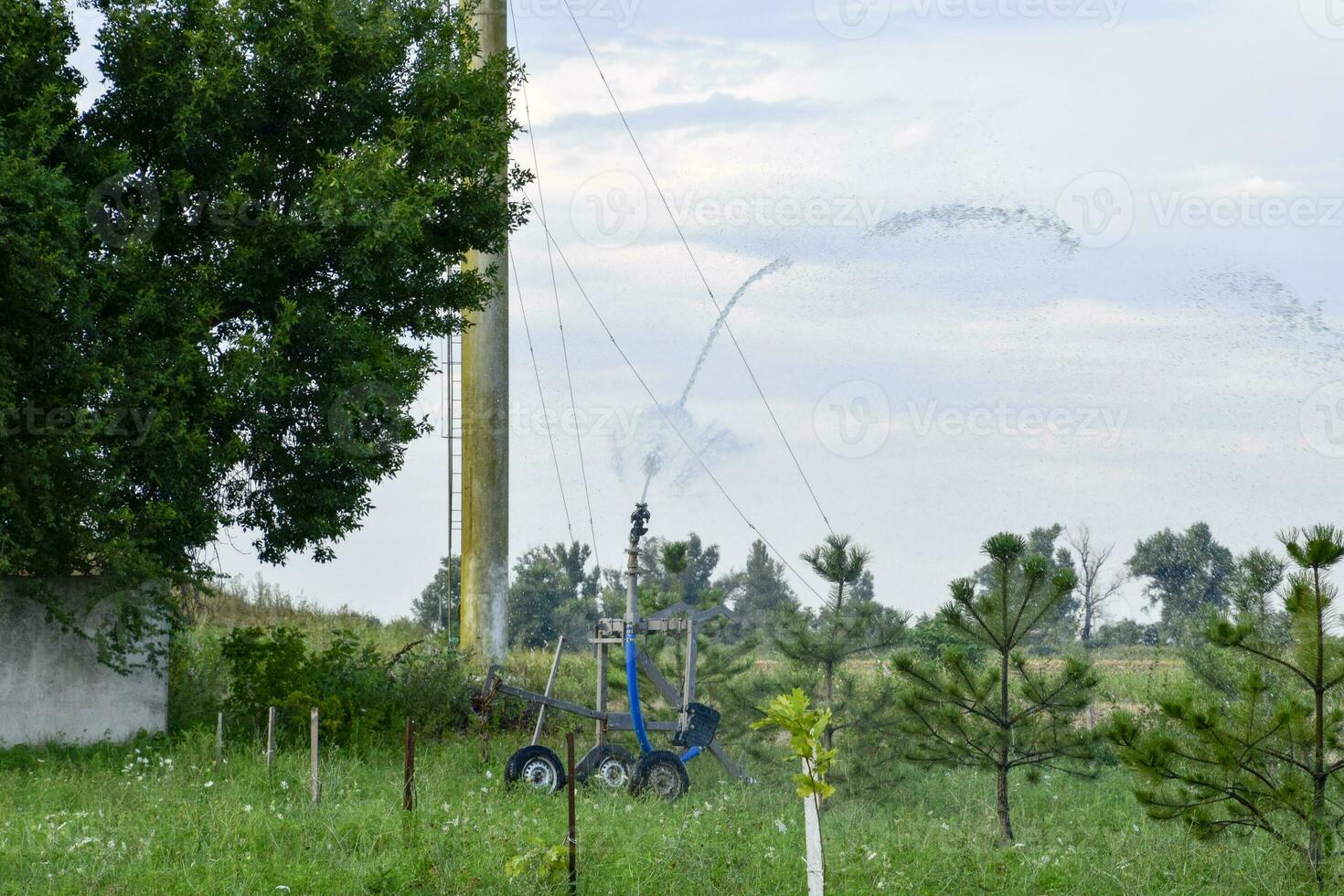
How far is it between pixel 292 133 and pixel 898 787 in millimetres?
12211

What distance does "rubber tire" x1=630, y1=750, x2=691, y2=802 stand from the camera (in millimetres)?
15289

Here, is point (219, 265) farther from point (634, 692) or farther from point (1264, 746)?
point (1264, 746)

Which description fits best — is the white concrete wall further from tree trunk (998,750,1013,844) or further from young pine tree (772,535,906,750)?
tree trunk (998,750,1013,844)

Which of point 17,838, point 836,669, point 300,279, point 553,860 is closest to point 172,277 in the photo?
point 300,279

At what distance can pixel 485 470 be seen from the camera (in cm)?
2327

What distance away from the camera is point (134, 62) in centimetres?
1880

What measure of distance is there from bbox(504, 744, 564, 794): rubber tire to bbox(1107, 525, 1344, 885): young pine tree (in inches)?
251

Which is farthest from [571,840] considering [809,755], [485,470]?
[485,470]

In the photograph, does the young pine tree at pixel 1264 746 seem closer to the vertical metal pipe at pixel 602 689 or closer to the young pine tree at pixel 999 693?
the young pine tree at pixel 999 693

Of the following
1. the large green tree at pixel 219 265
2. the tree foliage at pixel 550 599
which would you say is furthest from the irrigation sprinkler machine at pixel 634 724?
the tree foliage at pixel 550 599

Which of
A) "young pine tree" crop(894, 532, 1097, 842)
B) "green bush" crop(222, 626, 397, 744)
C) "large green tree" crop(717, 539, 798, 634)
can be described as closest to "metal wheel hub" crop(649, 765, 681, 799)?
"young pine tree" crop(894, 532, 1097, 842)

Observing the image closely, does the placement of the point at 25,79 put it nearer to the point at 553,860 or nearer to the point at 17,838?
the point at 17,838

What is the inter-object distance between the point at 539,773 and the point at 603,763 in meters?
0.72

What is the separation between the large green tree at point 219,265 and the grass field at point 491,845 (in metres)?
3.80
